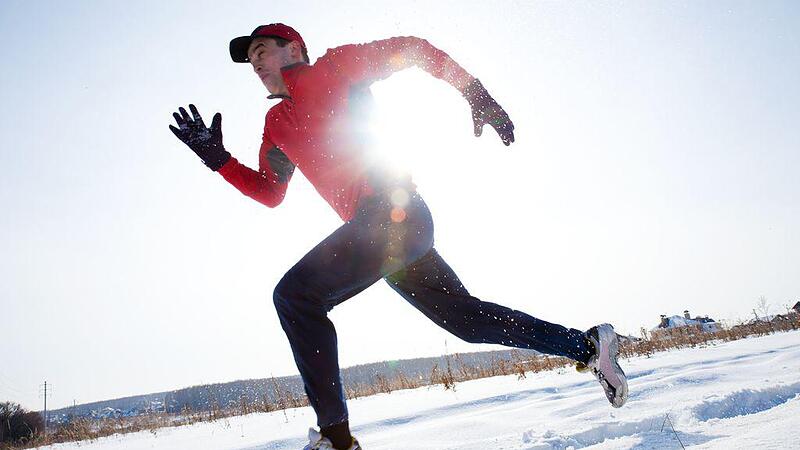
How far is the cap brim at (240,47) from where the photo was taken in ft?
7.57

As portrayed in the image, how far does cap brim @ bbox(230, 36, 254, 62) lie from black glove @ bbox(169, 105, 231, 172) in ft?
1.21

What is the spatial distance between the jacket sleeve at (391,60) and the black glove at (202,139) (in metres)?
0.76

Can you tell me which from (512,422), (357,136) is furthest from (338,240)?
(512,422)

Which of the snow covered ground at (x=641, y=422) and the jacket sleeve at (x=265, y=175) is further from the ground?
the jacket sleeve at (x=265, y=175)

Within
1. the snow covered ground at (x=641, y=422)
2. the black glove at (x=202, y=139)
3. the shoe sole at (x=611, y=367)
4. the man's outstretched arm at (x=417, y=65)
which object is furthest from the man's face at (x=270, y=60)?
the snow covered ground at (x=641, y=422)

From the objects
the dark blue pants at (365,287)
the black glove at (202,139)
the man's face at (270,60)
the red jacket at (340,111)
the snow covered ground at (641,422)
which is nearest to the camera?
the dark blue pants at (365,287)

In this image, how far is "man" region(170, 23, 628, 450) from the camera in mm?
1694

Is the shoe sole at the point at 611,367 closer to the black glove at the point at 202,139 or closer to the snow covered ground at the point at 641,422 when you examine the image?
the snow covered ground at the point at 641,422

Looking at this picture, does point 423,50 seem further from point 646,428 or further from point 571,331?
point 646,428

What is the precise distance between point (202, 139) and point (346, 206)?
1005mm

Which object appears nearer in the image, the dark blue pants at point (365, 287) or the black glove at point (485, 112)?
the dark blue pants at point (365, 287)

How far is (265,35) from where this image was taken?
2.25 metres

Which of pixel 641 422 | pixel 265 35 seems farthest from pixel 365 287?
pixel 641 422

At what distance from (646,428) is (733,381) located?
6.51 ft
